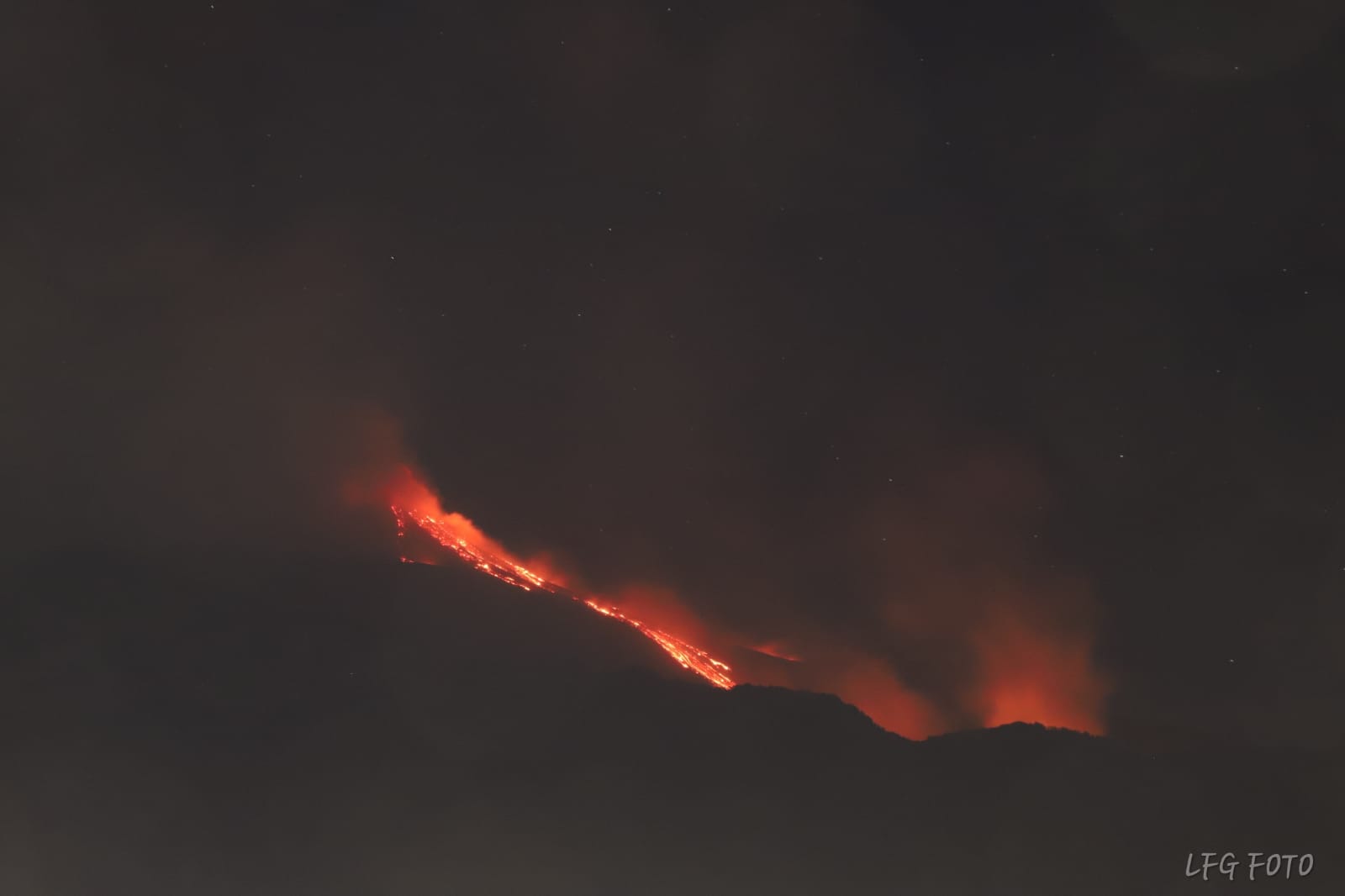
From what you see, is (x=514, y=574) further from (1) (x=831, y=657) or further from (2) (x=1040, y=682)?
(2) (x=1040, y=682)

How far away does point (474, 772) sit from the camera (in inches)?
153

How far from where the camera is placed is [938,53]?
396cm

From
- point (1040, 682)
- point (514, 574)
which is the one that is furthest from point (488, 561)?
point (1040, 682)

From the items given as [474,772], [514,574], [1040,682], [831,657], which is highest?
[1040,682]

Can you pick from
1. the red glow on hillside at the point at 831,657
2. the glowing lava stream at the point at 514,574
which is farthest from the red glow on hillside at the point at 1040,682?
the glowing lava stream at the point at 514,574

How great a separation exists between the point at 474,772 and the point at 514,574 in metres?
0.80

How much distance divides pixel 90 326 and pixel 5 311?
1.11ft

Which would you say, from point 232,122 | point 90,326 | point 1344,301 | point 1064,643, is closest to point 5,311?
point 90,326

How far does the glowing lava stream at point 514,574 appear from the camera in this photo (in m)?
4.00

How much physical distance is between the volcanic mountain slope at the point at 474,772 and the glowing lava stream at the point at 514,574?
0.23 ft

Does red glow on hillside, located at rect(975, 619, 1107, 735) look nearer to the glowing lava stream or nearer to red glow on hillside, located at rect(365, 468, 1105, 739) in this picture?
red glow on hillside, located at rect(365, 468, 1105, 739)

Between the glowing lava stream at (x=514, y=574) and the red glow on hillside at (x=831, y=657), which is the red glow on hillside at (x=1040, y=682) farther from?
the glowing lava stream at (x=514, y=574)

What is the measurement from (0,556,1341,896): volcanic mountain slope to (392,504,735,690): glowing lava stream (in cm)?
7

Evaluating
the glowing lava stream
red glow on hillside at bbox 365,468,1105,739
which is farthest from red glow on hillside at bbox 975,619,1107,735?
the glowing lava stream
